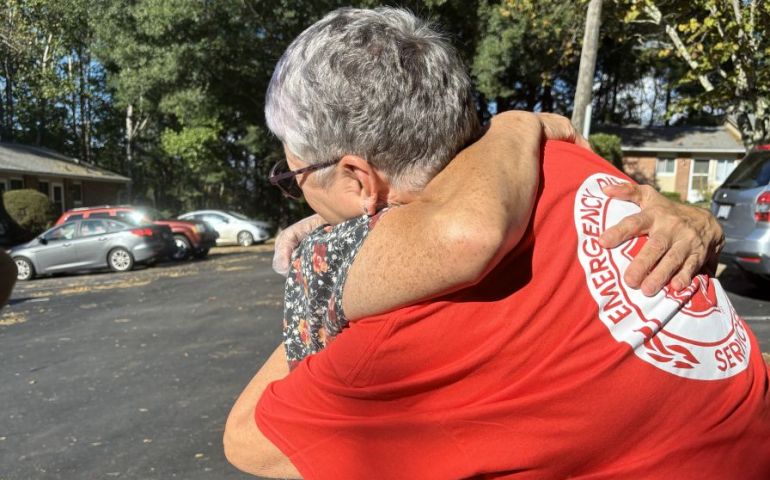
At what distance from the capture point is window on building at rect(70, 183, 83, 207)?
32469mm

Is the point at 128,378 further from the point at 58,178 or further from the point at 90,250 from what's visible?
the point at 58,178

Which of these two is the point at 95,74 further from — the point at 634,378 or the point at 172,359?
the point at 634,378

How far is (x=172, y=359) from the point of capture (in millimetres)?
5988

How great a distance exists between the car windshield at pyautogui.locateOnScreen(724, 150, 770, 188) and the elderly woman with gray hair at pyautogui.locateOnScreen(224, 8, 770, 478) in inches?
297

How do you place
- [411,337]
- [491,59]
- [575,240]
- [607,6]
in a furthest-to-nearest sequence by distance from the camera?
[491,59] → [607,6] → [575,240] → [411,337]

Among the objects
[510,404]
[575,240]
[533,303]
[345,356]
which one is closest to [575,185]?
[575,240]

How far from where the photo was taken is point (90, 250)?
624 inches

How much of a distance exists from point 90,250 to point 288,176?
53.0 feet

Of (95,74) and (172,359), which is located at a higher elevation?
(95,74)

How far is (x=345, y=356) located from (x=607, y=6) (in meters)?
12.7

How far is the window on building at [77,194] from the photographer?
107 feet

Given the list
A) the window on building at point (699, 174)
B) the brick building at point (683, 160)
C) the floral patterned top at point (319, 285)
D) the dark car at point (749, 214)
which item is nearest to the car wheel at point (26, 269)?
the dark car at point (749, 214)

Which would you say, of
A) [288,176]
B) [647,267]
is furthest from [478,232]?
[288,176]

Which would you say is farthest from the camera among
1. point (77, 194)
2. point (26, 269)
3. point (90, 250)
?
point (77, 194)
